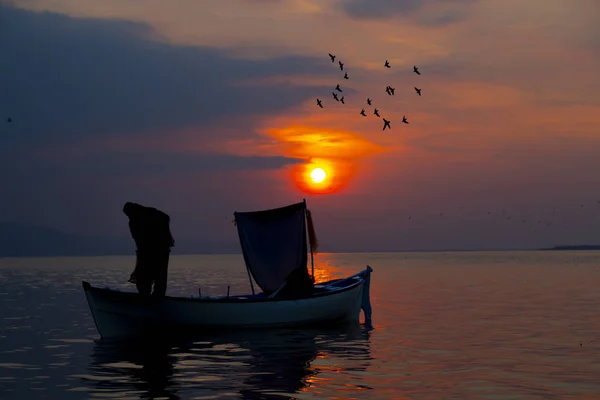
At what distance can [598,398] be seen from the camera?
20.5m

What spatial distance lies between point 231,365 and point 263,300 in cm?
856

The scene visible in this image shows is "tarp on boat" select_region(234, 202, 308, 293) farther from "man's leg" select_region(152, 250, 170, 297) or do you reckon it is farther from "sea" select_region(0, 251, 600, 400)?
"man's leg" select_region(152, 250, 170, 297)

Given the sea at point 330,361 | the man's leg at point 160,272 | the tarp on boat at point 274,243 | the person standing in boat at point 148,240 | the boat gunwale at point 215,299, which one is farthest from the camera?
the tarp on boat at point 274,243

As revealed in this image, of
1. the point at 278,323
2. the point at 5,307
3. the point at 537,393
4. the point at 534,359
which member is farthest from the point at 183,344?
the point at 5,307

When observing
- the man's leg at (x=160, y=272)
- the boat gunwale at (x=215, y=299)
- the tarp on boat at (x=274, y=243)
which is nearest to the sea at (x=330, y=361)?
the boat gunwale at (x=215, y=299)

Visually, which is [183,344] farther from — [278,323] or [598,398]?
[598,398]

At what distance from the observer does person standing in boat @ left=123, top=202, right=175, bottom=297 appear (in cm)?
3222

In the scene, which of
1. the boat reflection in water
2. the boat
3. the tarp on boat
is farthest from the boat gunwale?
the tarp on boat

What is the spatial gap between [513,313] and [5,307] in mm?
33942

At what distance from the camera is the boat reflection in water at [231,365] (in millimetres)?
22109

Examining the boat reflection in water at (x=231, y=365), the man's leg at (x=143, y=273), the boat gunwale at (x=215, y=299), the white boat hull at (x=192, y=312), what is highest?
the man's leg at (x=143, y=273)

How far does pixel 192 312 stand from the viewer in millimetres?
33656

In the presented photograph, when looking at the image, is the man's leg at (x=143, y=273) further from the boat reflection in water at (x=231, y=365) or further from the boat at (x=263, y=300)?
the boat reflection in water at (x=231, y=365)

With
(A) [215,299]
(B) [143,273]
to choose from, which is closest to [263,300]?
(A) [215,299]
